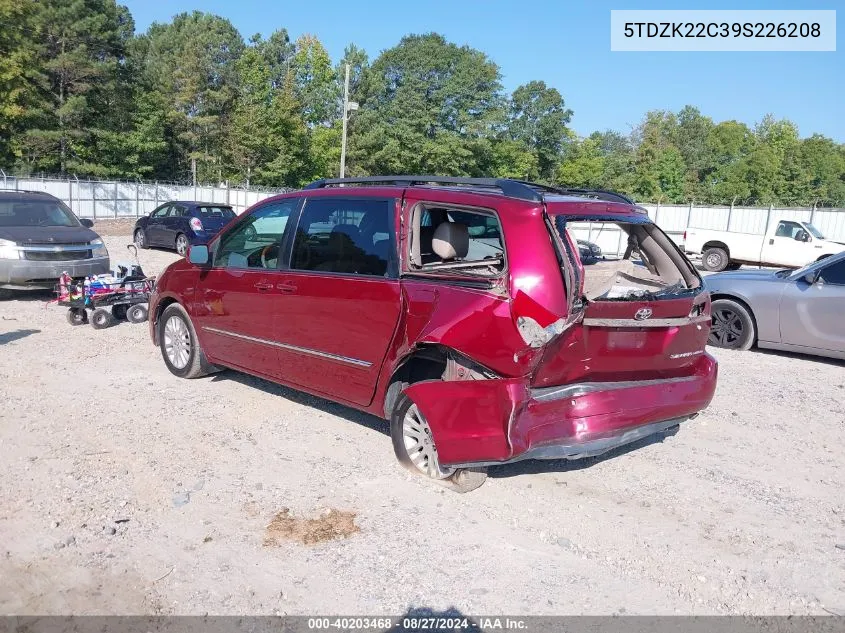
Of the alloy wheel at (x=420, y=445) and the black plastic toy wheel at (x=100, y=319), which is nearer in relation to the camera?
the alloy wheel at (x=420, y=445)

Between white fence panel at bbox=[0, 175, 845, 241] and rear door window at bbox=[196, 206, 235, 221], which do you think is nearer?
rear door window at bbox=[196, 206, 235, 221]

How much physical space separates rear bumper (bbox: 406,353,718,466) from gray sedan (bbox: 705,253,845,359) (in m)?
4.87

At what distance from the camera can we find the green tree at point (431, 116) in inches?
2164

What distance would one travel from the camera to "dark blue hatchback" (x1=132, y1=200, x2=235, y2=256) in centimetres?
2042

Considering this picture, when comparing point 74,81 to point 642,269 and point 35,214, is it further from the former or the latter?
point 642,269

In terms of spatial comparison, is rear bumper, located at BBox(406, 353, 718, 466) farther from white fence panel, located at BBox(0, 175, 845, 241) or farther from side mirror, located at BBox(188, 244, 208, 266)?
white fence panel, located at BBox(0, 175, 845, 241)

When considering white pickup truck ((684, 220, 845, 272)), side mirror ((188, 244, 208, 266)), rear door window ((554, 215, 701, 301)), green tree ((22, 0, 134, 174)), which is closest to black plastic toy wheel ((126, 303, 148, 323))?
side mirror ((188, 244, 208, 266))

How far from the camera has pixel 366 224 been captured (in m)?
4.86

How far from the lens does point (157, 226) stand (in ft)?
70.2

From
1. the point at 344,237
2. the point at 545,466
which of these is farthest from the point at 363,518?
the point at 344,237

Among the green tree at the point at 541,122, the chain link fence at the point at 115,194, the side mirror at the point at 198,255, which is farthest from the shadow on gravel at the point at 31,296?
the green tree at the point at 541,122

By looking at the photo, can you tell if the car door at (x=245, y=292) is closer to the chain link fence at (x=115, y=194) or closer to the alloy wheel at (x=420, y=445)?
the alloy wheel at (x=420, y=445)

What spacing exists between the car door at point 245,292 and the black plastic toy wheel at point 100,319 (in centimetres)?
353

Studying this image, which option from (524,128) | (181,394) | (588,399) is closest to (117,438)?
(181,394)
